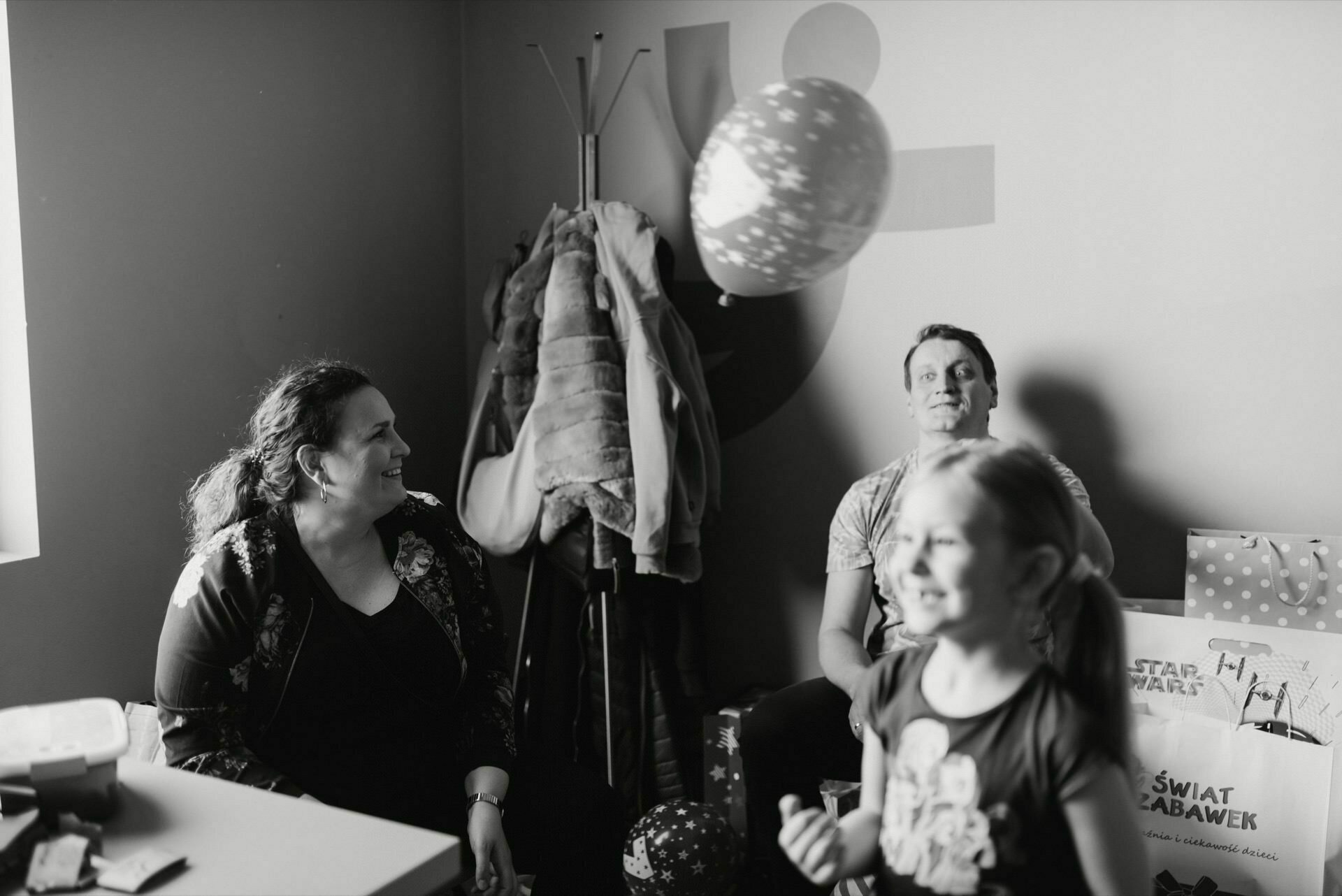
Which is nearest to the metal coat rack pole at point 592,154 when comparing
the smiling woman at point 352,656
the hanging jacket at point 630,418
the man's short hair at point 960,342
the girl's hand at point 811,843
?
the hanging jacket at point 630,418

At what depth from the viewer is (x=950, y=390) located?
2.37 meters

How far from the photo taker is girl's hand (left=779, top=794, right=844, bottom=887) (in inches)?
43.8

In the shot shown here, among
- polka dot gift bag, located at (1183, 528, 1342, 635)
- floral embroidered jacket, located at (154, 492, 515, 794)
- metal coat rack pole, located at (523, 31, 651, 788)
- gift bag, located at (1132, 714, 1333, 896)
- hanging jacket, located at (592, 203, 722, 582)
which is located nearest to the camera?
floral embroidered jacket, located at (154, 492, 515, 794)

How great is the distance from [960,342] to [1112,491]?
1.72ft

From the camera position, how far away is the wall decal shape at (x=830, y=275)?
2674mm

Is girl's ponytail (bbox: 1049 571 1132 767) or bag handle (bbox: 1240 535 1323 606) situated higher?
girl's ponytail (bbox: 1049 571 1132 767)

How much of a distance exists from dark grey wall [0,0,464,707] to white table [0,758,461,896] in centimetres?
98

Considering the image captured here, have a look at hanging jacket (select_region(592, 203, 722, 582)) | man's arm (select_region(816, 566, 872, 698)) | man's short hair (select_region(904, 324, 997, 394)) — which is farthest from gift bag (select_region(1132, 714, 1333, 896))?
hanging jacket (select_region(592, 203, 722, 582))

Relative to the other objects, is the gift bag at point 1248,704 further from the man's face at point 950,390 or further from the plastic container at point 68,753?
the plastic container at point 68,753

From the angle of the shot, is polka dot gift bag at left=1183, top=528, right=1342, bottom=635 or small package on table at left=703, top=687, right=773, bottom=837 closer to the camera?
polka dot gift bag at left=1183, top=528, right=1342, bottom=635

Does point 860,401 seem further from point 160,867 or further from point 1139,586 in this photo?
point 160,867

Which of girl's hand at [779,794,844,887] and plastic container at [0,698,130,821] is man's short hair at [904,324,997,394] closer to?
girl's hand at [779,794,844,887]

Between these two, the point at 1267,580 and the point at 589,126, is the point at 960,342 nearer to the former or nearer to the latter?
the point at 1267,580

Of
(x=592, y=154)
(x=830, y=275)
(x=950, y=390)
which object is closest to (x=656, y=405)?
(x=830, y=275)
